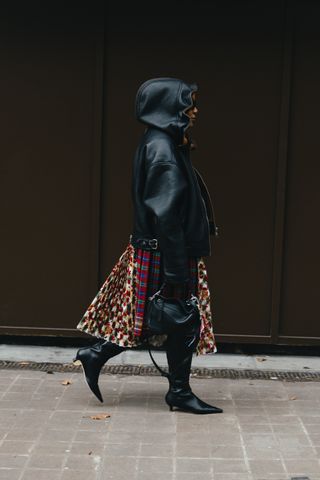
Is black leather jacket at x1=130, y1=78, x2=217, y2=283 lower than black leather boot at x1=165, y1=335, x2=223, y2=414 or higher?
higher

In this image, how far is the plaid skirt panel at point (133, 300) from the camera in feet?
16.3

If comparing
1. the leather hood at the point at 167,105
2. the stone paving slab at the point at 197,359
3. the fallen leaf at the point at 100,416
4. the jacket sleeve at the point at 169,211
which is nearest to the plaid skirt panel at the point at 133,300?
the jacket sleeve at the point at 169,211

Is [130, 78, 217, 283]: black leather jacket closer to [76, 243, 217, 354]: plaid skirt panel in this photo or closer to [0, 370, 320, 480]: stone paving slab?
[76, 243, 217, 354]: plaid skirt panel

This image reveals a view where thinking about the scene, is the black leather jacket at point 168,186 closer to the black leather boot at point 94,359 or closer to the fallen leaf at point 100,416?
the black leather boot at point 94,359

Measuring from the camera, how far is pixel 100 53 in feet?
20.3

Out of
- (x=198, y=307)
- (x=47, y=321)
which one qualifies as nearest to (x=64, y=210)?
(x=47, y=321)

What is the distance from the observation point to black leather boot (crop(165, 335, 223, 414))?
497 cm

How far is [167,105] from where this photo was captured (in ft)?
16.1

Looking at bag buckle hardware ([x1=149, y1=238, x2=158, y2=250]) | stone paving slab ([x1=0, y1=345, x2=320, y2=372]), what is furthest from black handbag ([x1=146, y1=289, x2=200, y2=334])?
stone paving slab ([x1=0, y1=345, x2=320, y2=372])

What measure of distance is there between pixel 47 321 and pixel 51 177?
118cm

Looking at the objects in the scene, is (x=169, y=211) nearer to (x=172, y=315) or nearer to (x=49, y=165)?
(x=172, y=315)

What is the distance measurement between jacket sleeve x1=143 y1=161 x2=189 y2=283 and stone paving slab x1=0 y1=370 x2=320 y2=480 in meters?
0.95

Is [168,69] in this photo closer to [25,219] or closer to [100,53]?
[100,53]

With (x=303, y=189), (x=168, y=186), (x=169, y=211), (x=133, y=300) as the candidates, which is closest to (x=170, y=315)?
(x=133, y=300)
